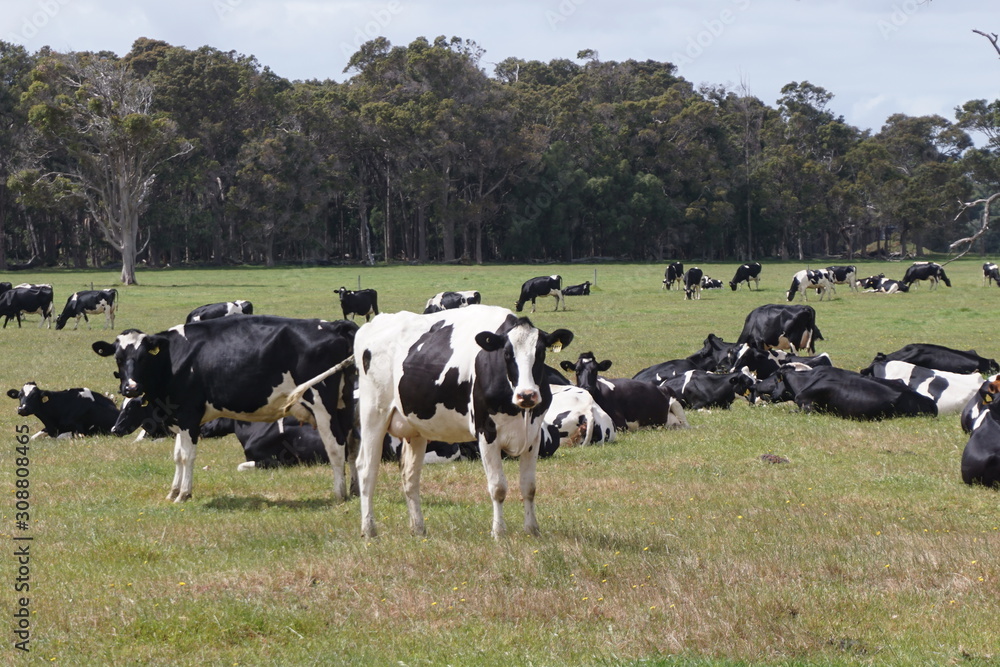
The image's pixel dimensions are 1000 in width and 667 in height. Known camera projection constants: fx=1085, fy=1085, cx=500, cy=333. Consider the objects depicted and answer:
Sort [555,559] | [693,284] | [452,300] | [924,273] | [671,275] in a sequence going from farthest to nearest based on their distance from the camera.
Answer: [671,275], [924,273], [693,284], [452,300], [555,559]

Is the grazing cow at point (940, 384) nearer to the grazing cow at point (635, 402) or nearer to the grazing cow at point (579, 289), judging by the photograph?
the grazing cow at point (635, 402)

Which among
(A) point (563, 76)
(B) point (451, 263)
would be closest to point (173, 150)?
(B) point (451, 263)

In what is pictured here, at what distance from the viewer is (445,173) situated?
83375 millimetres

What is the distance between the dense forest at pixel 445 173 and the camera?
261 feet

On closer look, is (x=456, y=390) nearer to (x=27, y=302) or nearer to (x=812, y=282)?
(x=27, y=302)

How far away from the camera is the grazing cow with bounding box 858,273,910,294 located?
47.9 m

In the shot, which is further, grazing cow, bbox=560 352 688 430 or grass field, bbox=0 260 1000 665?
grazing cow, bbox=560 352 688 430

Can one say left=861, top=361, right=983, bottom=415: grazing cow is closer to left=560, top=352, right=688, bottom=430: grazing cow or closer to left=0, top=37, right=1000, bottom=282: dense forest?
left=560, top=352, right=688, bottom=430: grazing cow

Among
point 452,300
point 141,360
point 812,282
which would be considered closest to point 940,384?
point 141,360

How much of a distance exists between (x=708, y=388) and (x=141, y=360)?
8892 mm

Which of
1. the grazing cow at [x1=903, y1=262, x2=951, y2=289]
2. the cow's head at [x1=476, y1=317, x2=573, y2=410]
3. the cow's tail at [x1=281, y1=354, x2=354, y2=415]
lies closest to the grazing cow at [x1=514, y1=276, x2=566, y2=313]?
the grazing cow at [x1=903, y1=262, x2=951, y2=289]

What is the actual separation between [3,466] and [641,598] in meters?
8.77

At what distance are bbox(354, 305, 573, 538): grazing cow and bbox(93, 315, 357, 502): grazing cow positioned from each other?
1566 millimetres

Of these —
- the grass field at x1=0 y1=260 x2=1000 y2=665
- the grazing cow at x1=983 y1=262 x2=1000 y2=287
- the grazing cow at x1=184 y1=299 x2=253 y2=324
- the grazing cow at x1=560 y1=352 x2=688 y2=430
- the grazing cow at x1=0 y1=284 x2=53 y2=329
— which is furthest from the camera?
the grazing cow at x1=983 y1=262 x2=1000 y2=287
